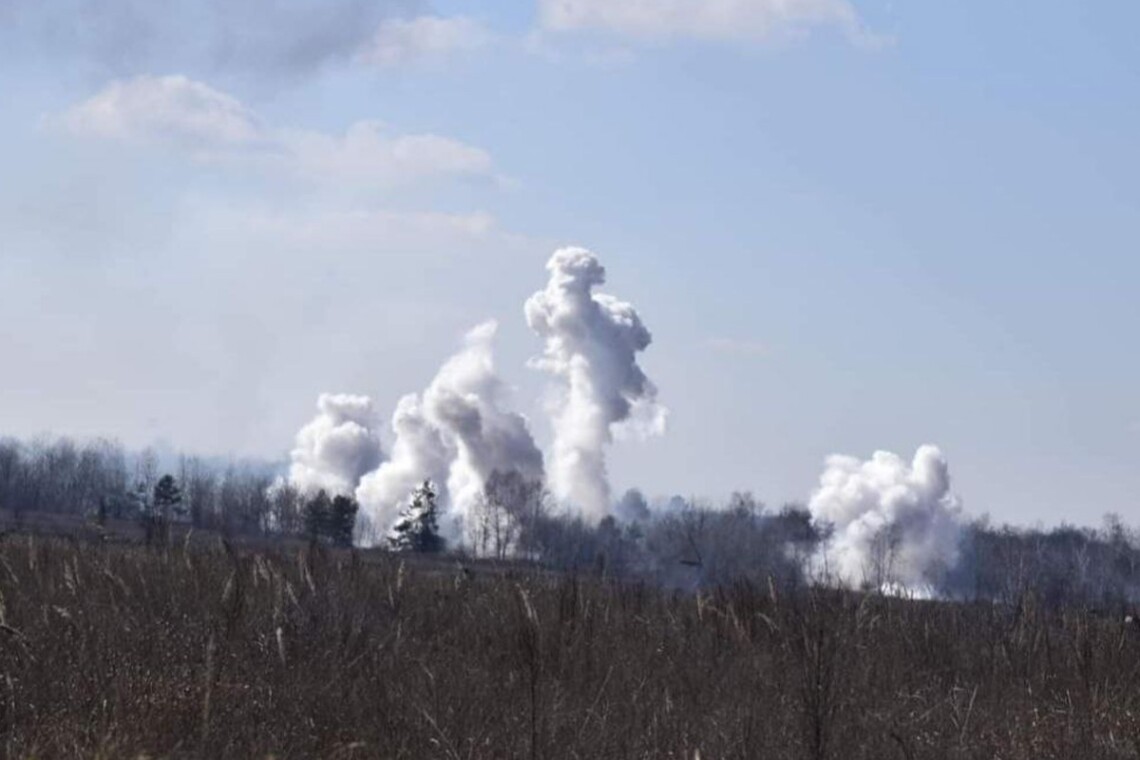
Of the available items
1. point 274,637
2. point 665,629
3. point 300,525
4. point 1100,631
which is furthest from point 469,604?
point 300,525

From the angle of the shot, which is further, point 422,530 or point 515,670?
point 422,530

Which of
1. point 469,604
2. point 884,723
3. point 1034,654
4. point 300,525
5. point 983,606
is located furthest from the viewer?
point 300,525

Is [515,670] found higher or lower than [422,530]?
lower

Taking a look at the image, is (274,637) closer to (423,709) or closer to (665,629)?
(423,709)

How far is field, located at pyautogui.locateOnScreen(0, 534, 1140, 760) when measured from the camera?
36.8 feet

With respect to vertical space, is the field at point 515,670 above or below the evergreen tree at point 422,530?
below

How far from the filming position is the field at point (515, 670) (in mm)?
11219

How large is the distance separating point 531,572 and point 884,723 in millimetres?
7872

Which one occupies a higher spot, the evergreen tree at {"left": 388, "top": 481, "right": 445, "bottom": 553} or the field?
the evergreen tree at {"left": 388, "top": 481, "right": 445, "bottom": 553}

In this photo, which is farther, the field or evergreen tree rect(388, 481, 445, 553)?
evergreen tree rect(388, 481, 445, 553)

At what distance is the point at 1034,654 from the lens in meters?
16.3

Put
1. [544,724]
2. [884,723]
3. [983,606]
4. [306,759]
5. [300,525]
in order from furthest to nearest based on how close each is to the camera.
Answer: [300,525], [983,606], [884,723], [544,724], [306,759]

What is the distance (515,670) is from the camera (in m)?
14.1

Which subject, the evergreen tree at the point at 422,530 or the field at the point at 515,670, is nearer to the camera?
the field at the point at 515,670
